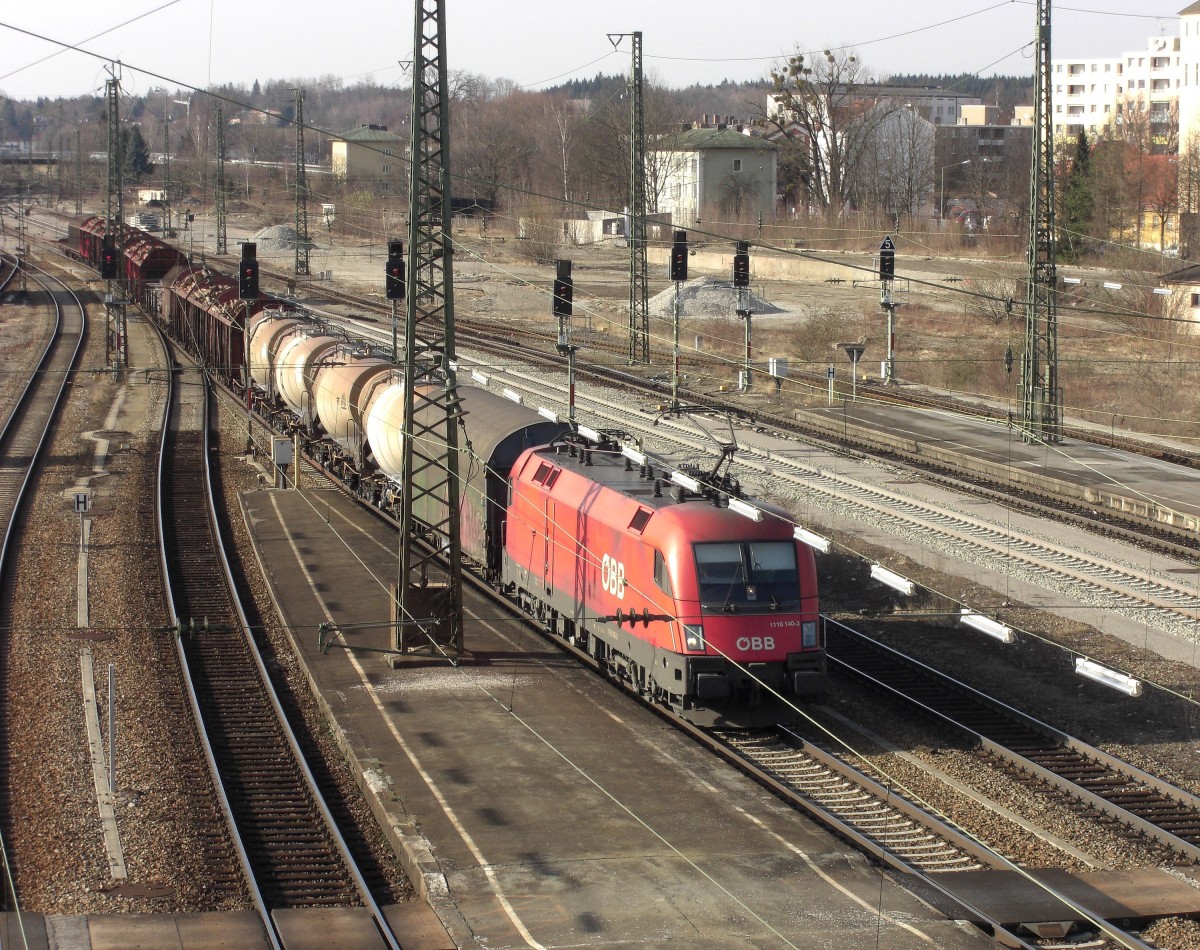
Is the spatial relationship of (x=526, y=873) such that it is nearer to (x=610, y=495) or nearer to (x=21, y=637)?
(x=610, y=495)

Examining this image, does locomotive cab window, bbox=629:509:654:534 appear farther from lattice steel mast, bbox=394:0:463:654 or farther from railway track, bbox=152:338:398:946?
railway track, bbox=152:338:398:946

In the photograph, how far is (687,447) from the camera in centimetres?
3794

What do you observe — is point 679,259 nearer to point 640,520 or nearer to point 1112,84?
point 640,520

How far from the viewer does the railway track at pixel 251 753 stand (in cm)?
1451

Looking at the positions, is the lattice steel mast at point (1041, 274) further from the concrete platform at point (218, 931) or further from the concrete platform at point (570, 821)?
the concrete platform at point (218, 931)

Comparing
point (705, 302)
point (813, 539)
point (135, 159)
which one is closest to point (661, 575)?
point (813, 539)

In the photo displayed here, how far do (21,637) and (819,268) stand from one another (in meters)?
66.5

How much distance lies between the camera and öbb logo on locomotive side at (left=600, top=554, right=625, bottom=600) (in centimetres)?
1952

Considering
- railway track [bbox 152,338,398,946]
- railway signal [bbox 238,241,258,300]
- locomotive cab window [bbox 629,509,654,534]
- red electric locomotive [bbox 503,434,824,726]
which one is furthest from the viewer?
railway signal [bbox 238,241,258,300]

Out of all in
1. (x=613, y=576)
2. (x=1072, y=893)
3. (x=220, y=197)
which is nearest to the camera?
(x=1072, y=893)

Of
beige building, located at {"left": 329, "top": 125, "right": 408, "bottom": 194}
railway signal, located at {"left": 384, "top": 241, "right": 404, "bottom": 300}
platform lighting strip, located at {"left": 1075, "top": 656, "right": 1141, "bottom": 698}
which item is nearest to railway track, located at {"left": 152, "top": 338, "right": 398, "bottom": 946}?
platform lighting strip, located at {"left": 1075, "top": 656, "right": 1141, "bottom": 698}

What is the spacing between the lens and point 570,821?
15508 millimetres

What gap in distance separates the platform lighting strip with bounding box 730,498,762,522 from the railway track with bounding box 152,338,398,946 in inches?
Result: 234

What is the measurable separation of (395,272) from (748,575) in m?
30.2
